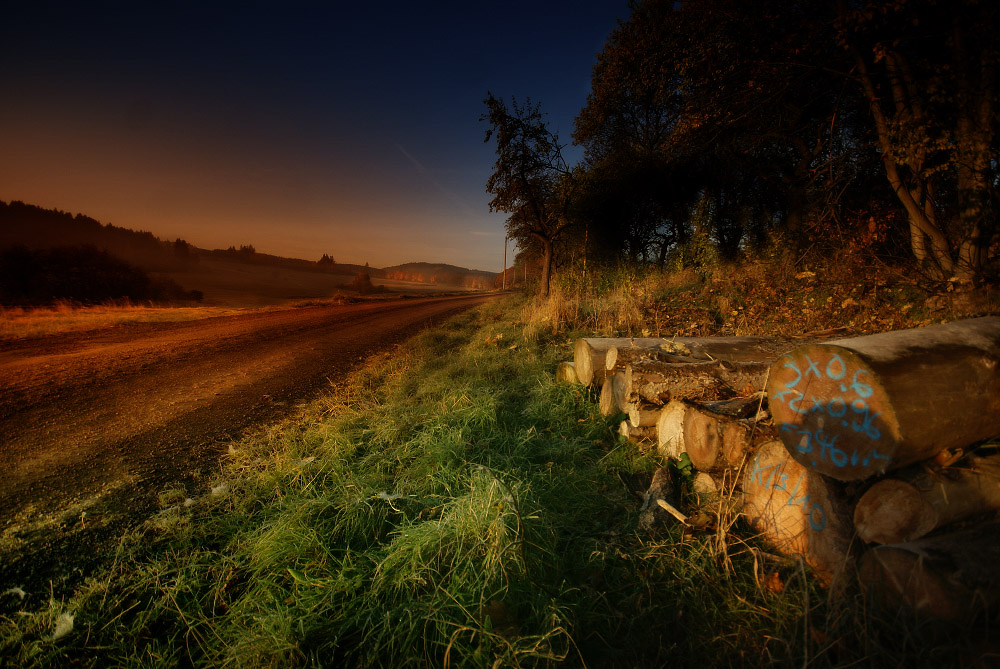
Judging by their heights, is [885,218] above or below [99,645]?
above

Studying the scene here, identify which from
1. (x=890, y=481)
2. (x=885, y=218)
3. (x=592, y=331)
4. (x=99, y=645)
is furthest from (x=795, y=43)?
(x=99, y=645)

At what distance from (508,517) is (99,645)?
1.92 meters

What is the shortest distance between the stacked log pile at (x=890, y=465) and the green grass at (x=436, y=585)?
20 centimetres

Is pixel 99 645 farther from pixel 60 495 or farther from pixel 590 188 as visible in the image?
pixel 590 188

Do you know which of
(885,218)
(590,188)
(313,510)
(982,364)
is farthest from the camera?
(590,188)

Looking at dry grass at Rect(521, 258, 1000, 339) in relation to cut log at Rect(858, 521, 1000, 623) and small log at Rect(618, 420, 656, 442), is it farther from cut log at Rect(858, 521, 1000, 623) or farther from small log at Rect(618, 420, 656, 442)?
cut log at Rect(858, 521, 1000, 623)

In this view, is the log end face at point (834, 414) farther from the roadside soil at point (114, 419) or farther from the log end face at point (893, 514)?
the roadside soil at point (114, 419)

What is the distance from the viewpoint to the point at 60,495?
8.54 feet

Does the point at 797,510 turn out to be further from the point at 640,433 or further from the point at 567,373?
the point at 567,373

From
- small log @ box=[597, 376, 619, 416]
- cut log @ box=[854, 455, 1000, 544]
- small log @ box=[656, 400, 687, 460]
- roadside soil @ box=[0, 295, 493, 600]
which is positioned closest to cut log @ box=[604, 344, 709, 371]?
small log @ box=[597, 376, 619, 416]

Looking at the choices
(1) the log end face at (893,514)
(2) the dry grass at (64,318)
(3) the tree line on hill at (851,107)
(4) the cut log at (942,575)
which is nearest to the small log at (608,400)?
(1) the log end face at (893,514)

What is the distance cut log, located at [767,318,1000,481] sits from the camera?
5.52 feet

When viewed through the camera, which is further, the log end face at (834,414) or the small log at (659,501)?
the small log at (659,501)

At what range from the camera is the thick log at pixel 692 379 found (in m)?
3.14
